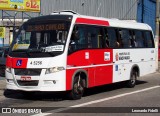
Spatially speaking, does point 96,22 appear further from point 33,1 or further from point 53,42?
point 33,1

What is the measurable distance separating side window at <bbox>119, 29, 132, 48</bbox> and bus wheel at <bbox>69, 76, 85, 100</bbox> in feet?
10.6

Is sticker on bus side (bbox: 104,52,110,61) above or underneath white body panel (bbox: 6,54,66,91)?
above

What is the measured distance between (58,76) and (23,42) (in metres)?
1.78

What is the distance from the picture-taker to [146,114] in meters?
9.41

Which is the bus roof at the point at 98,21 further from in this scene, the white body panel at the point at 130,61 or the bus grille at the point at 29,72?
the bus grille at the point at 29,72

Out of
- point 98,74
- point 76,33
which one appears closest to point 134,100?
point 98,74

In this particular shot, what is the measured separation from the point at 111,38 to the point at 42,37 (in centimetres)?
291

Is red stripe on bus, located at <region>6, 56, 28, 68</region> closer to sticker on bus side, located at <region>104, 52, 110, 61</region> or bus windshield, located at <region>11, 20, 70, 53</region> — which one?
bus windshield, located at <region>11, 20, 70, 53</region>

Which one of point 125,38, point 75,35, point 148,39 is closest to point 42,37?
point 75,35

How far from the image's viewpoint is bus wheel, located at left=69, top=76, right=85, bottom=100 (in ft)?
38.2

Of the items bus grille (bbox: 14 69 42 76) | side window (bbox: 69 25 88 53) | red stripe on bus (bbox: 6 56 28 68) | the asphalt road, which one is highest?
side window (bbox: 69 25 88 53)

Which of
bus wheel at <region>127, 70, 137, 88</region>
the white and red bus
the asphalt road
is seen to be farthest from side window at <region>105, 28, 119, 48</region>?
bus wheel at <region>127, 70, 137, 88</region>

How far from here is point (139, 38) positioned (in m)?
16.1

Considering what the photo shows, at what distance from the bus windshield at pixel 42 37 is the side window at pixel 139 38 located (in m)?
4.87
